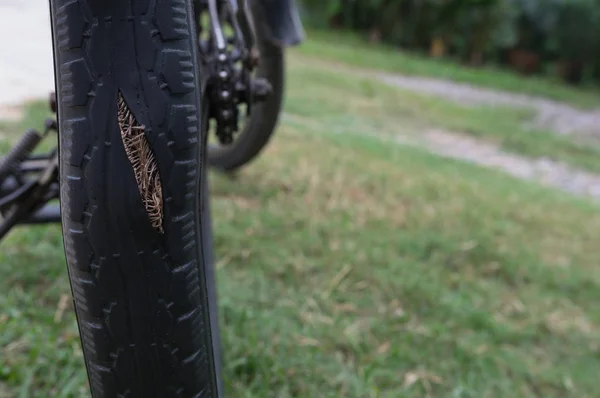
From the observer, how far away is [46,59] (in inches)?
153

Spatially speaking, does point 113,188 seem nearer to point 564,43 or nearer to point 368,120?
point 368,120

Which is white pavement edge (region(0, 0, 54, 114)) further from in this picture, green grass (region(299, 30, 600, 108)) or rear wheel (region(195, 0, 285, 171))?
green grass (region(299, 30, 600, 108))

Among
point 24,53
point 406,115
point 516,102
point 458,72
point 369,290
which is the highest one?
point 24,53

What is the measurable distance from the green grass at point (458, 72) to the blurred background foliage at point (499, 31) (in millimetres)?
486

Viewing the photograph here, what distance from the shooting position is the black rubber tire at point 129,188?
560 mm

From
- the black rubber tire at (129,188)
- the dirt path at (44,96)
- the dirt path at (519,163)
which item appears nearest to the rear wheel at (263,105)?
the dirt path at (44,96)

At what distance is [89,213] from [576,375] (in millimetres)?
1224

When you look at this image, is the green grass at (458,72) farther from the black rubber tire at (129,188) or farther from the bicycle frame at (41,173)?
the black rubber tire at (129,188)

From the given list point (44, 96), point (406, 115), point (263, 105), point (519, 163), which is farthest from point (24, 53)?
point (519, 163)

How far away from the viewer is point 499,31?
34.1 ft

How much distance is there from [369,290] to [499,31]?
9982mm

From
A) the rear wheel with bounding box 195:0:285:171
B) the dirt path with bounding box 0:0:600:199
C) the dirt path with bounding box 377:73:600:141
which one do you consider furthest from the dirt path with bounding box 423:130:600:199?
the rear wheel with bounding box 195:0:285:171

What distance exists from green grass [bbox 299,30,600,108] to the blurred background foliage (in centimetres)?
49

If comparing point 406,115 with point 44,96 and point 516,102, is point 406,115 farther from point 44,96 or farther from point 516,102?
point 44,96
